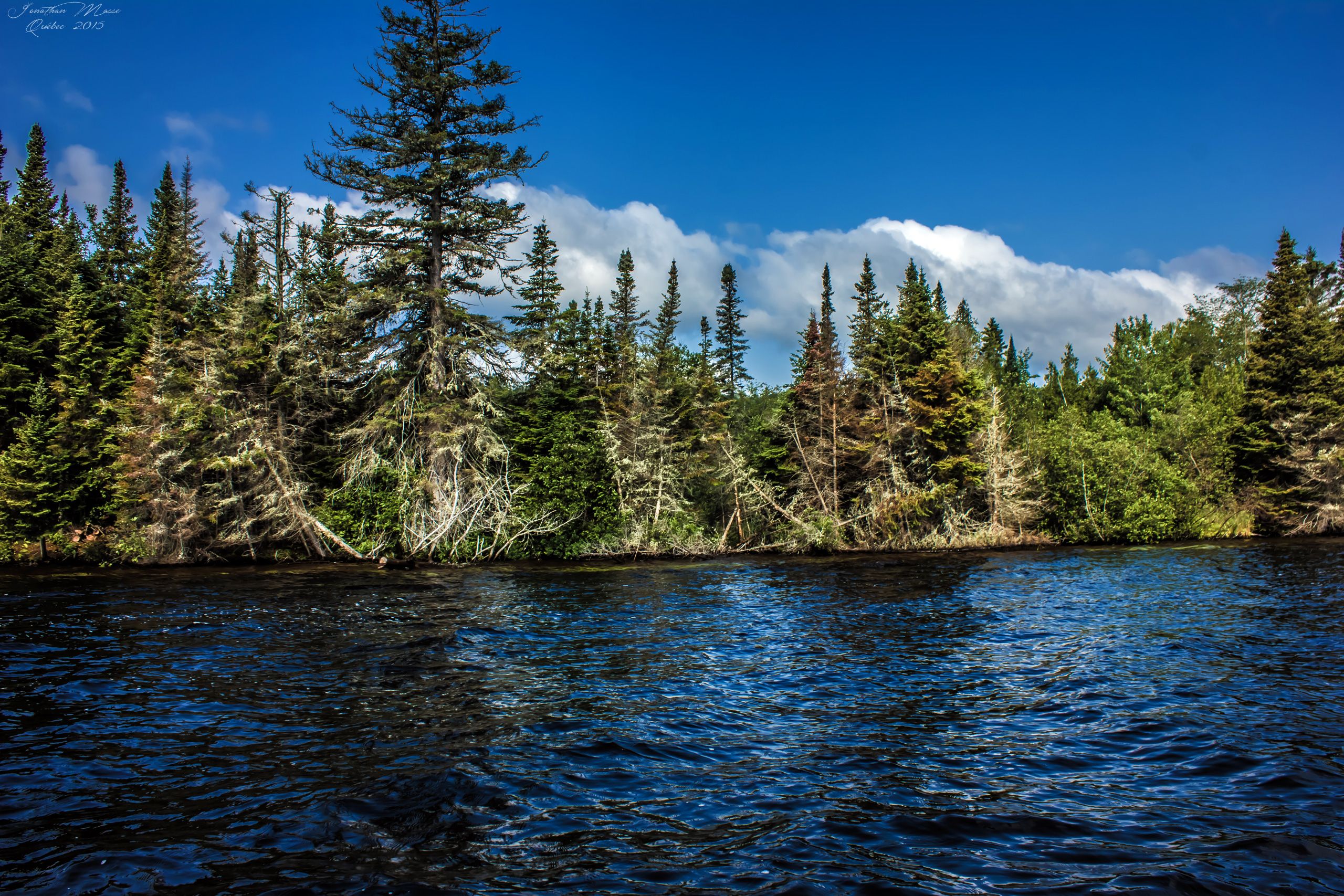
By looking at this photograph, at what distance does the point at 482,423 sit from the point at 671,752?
938 inches

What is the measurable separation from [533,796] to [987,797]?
4.40 meters

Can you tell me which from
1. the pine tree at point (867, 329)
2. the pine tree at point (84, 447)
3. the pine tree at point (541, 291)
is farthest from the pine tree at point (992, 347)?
the pine tree at point (84, 447)

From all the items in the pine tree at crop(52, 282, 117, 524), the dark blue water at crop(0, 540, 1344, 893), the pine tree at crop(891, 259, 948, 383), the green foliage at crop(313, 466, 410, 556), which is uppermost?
the pine tree at crop(891, 259, 948, 383)

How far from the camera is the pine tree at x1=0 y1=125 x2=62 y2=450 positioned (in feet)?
113

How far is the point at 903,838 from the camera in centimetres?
581

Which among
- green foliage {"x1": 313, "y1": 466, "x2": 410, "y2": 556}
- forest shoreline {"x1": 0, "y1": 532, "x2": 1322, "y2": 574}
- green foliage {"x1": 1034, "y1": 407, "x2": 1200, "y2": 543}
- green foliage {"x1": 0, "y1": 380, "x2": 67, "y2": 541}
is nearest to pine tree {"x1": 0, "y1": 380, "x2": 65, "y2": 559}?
green foliage {"x1": 0, "y1": 380, "x2": 67, "y2": 541}

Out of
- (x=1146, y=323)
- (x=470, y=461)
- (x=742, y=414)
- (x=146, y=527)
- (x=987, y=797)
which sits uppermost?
(x=1146, y=323)

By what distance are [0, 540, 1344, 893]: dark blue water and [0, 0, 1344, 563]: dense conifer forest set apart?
1351 cm


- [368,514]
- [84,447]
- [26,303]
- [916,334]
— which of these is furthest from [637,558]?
[26,303]

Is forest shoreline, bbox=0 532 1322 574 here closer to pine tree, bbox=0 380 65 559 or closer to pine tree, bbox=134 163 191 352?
pine tree, bbox=0 380 65 559

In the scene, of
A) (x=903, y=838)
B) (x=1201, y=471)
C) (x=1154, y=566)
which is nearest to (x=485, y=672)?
(x=903, y=838)

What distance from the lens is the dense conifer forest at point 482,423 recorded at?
2888 cm

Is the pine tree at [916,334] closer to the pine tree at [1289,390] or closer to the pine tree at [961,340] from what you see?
the pine tree at [961,340]

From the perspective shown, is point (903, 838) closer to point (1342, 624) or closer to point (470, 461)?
point (1342, 624)
